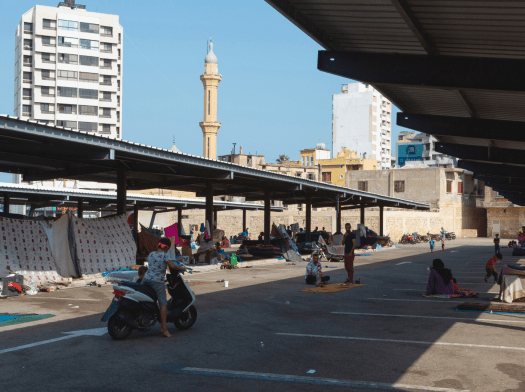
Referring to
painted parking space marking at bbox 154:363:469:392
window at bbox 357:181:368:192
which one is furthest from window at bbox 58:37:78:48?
painted parking space marking at bbox 154:363:469:392

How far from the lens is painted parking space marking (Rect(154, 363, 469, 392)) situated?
242 inches

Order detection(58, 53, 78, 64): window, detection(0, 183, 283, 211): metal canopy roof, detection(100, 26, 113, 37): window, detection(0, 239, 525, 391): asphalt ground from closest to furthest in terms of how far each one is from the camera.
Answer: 1. detection(0, 239, 525, 391): asphalt ground
2. detection(0, 183, 283, 211): metal canopy roof
3. detection(58, 53, 78, 64): window
4. detection(100, 26, 113, 37): window

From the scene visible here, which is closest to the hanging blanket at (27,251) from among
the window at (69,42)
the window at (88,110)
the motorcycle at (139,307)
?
the motorcycle at (139,307)

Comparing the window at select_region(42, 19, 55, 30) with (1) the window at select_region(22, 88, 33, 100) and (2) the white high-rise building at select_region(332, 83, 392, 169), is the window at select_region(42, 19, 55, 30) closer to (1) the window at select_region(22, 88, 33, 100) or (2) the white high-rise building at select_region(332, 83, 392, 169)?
(1) the window at select_region(22, 88, 33, 100)

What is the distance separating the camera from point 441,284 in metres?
14.4

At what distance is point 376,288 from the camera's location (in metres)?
16.6

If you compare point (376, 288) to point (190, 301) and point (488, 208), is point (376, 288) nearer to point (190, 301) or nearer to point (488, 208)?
point (190, 301)

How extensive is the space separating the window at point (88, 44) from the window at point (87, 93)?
6.53m

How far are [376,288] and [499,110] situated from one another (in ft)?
20.7

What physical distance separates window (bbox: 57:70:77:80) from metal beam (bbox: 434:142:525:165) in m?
71.4

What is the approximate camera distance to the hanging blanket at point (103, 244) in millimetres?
19467

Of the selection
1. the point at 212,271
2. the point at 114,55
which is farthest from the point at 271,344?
the point at 114,55

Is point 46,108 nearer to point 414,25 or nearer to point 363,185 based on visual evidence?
point 363,185

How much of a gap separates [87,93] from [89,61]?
493 centimetres
